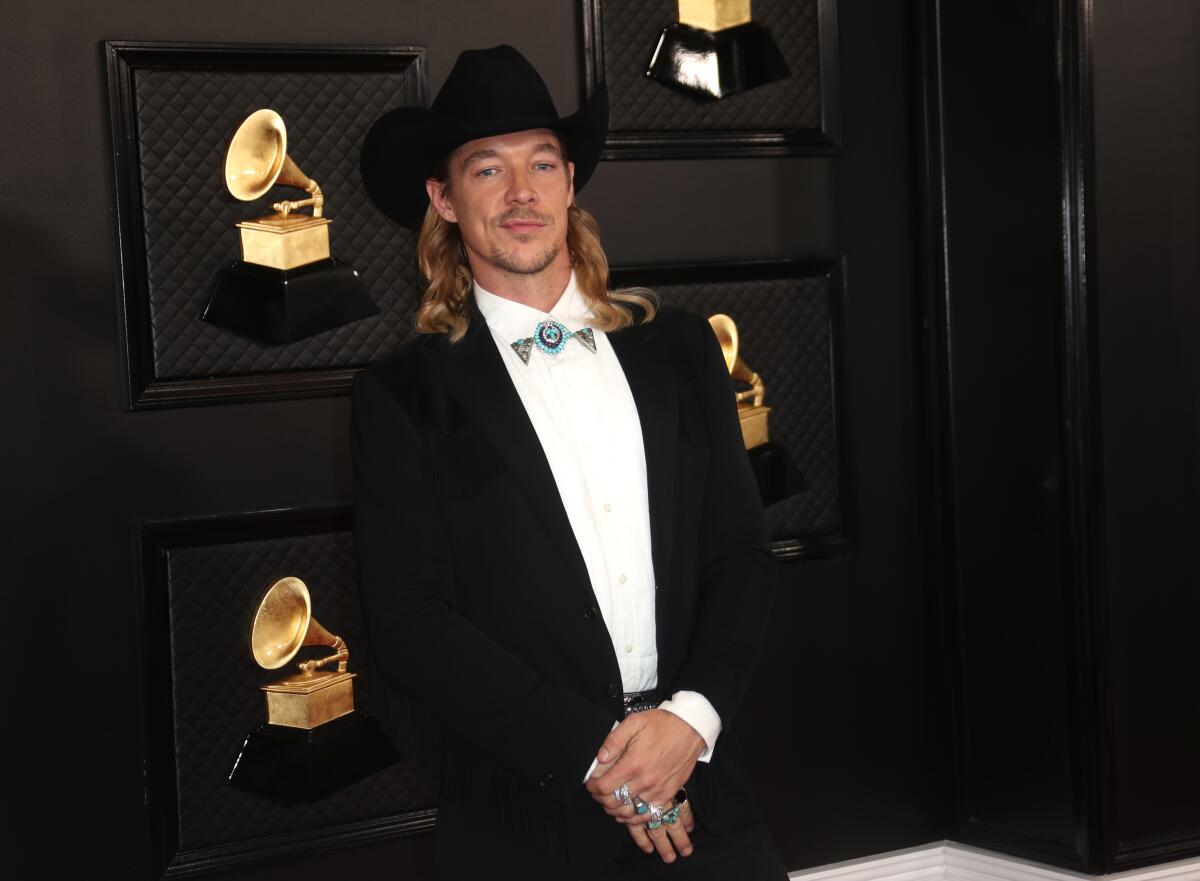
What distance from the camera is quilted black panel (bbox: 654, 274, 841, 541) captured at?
3061mm

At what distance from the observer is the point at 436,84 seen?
8.98 ft

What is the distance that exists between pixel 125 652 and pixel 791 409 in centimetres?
148

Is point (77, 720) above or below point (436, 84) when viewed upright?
below

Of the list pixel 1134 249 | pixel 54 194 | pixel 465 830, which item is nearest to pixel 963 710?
pixel 1134 249

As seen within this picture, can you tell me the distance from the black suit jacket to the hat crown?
31 centimetres

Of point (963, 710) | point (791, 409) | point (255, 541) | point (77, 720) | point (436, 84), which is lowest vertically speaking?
point (963, 710)

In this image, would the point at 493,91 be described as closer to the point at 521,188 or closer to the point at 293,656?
the point at 521,188

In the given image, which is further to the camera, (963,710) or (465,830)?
(963,710)

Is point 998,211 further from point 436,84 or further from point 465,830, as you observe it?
point 465,830

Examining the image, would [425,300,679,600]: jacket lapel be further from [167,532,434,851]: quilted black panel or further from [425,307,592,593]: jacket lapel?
[167,532,434,851]: quilted black panel

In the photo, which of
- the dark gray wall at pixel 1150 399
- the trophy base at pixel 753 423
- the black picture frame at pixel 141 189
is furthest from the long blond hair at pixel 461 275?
the dark gray wall at pixel 1150 399

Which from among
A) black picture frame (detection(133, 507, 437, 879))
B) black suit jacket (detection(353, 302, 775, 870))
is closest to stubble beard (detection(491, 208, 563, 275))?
black suit jacket (detection(353, 302, 775, 870))

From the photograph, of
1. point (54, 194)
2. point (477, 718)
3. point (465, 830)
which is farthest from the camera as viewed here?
point (54, 194)

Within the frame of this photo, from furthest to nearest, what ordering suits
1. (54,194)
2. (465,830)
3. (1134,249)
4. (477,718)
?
(1134,249)
(54,194)
(465,830)
(477,718)
